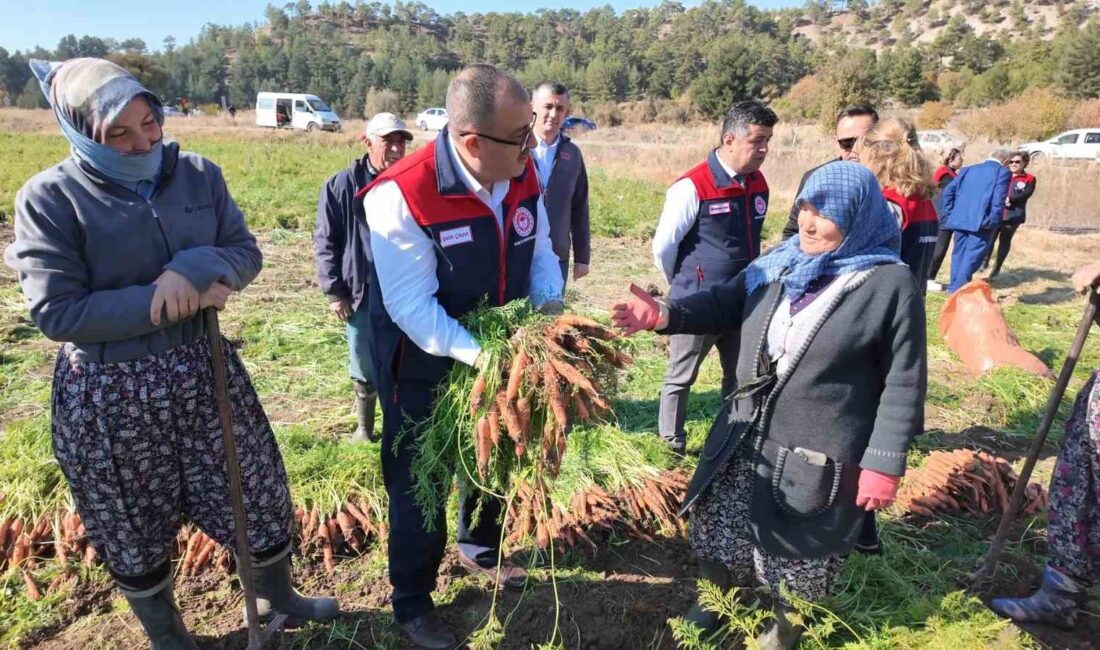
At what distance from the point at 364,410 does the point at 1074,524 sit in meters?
3.58

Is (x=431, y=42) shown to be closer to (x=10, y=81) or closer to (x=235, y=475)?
(x=10, y=81)

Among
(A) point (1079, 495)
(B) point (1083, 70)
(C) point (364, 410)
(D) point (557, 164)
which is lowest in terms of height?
(C) point (364, 410)

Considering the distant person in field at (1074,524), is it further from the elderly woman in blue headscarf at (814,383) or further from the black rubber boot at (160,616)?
the black rubber boot at (160,616)

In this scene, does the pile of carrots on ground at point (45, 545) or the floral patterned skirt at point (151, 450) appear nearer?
the floral patterned skirt at point (151, 450)

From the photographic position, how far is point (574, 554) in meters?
3.15

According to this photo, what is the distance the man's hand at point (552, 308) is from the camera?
228cm

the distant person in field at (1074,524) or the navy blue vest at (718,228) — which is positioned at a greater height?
the navy blue vest at (718,228)

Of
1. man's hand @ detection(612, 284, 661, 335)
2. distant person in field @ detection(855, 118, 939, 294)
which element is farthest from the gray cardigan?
distant person in field @ detection(855, 118, 939, 294)

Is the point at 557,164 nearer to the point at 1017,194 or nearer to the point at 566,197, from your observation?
the point at 566,197

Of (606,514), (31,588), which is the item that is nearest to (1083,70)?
(606,514)

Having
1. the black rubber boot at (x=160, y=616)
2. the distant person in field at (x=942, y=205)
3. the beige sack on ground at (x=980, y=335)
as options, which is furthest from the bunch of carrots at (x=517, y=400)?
the distant person in field at (x=942, y=205)

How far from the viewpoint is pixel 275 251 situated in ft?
30.3

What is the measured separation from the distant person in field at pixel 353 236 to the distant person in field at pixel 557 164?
3.59 feet

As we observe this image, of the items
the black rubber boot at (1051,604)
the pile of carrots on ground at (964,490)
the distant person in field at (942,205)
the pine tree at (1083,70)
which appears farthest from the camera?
the pine tree at (1083,70)
